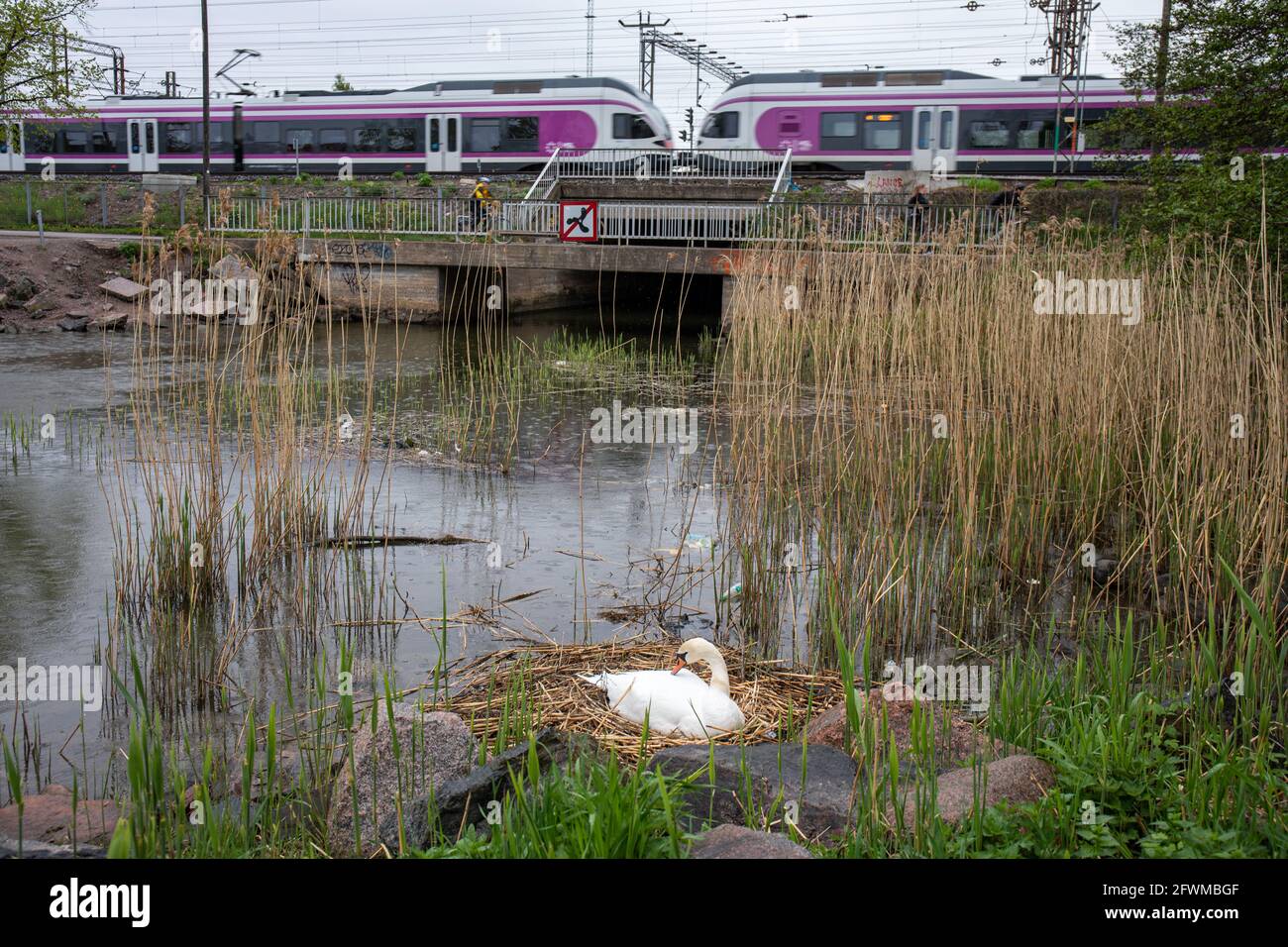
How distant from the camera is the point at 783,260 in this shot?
5.85 meters

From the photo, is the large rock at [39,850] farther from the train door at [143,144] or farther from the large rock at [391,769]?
the train door at [143,144]

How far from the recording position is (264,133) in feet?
93.9

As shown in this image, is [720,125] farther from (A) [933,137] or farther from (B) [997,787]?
(B) [997,787]

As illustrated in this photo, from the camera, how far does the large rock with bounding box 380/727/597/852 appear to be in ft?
9.54

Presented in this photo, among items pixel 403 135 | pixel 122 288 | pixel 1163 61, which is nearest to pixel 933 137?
pixel 403 135

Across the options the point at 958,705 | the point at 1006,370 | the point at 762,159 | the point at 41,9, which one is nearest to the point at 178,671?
the point at 958,705

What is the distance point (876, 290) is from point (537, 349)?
9740 mm

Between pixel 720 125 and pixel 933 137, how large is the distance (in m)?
4.85

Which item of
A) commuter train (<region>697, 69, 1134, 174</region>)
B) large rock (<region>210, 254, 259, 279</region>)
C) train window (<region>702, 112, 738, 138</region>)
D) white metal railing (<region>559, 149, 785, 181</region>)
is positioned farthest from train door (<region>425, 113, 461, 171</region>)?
large rock (<region>210, 254, 259, 279</region>)

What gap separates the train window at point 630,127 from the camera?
2628 cm

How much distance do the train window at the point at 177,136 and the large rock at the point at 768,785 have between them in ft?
94.7

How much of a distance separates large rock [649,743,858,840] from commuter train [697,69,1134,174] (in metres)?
22.2
